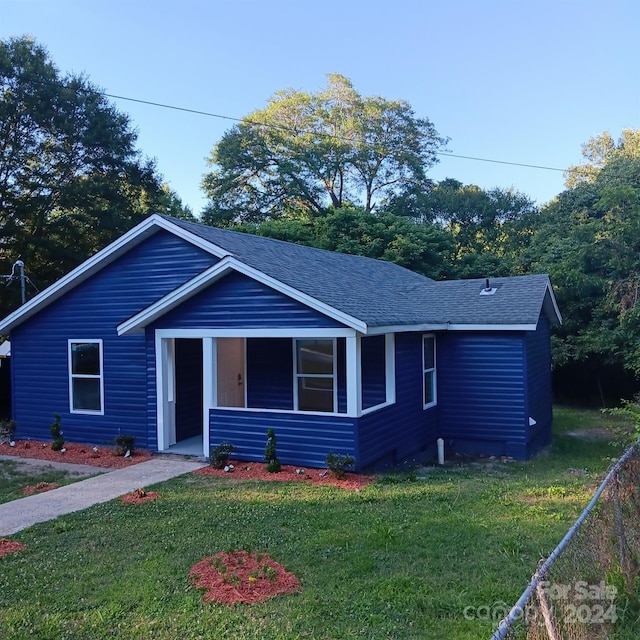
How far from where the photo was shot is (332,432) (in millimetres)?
9086

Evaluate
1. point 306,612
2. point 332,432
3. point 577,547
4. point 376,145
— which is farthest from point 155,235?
point 376,145

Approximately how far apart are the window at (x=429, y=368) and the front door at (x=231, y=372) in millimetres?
3996

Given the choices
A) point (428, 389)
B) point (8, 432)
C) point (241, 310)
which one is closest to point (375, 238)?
point (428, 389)

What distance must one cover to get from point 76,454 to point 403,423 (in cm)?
639

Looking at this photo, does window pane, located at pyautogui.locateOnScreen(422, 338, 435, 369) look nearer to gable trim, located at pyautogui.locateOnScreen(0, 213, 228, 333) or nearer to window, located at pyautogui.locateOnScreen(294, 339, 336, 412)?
window, located at pyautogui.locateOnScreen(294, 339, 336, 412)

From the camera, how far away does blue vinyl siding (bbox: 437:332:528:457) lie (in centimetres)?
1157

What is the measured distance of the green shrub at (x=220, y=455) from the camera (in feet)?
31.1

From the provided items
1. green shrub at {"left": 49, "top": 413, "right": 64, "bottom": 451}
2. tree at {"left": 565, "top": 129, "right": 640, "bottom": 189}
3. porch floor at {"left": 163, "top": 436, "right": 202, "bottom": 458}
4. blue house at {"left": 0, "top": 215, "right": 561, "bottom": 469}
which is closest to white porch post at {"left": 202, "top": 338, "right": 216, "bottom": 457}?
blue house at {"left": 0, "top": 215, "right": 561, "bottom": 469}

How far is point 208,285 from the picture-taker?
1010 centimetres

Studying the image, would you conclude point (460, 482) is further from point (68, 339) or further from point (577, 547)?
point (68, 339)

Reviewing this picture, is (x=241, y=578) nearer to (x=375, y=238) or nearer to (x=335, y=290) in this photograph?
(x=335, y=290)

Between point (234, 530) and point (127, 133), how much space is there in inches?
952

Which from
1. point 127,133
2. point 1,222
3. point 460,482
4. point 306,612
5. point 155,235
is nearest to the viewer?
point 306,612

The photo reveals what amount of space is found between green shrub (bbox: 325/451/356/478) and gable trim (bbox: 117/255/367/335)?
199 centimetres
